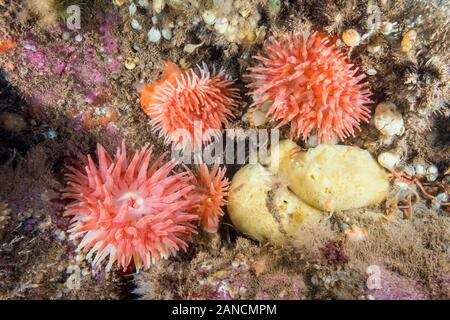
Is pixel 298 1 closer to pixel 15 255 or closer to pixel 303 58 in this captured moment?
pixel 303 58

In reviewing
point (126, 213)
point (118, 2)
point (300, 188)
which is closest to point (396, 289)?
point (300, 188)

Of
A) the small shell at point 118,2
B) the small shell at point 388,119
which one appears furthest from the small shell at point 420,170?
the small shell at point 118,2

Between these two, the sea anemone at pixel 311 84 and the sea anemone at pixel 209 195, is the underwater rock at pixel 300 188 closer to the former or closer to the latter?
the sea anemone at pixel 209 195

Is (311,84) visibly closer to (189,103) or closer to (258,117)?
(258,117)

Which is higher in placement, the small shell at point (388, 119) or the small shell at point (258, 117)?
the small shell at point (258, 117)
